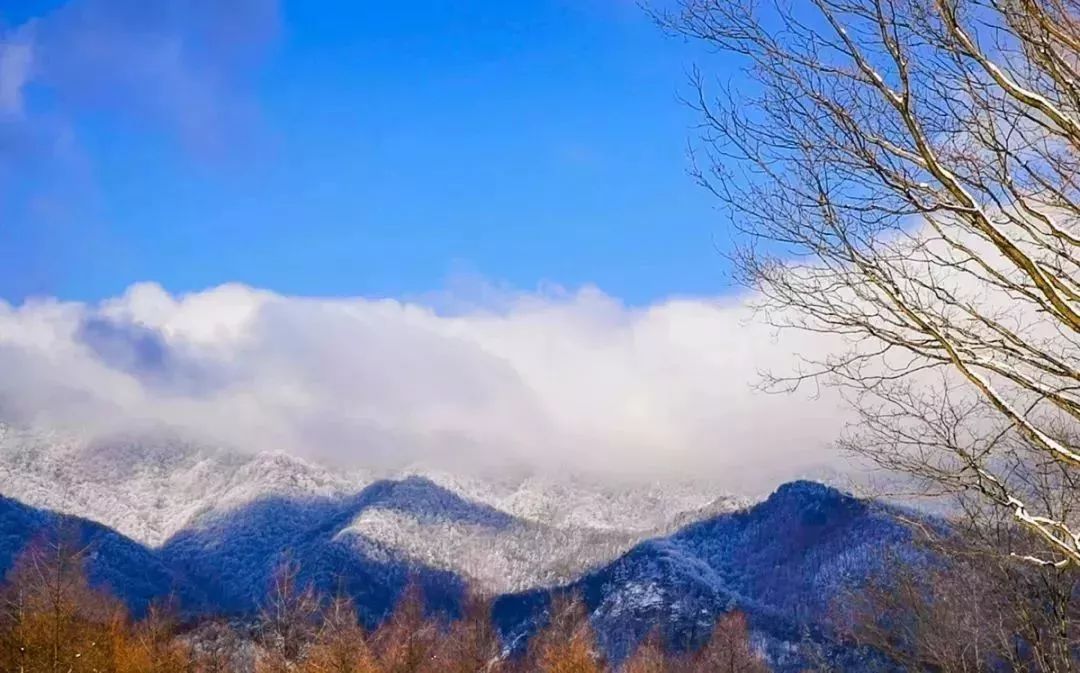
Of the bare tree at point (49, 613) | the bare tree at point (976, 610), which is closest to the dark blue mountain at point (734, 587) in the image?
the bare tree at point (49, 613)

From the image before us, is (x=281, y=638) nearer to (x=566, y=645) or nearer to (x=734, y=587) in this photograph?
(x=566, y=645)

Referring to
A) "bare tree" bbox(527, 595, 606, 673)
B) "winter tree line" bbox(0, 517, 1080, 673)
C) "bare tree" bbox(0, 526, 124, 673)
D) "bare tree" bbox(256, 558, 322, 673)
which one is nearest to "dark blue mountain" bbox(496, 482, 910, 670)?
"bare tree" bbox(527, 595, 606, 673)

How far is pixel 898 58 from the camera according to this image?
12.9ft

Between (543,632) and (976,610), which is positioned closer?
(976,610)

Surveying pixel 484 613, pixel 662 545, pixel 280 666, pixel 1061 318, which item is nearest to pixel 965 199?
pixel 1061 318

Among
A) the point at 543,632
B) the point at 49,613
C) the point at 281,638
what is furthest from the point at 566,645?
the point at 49,613

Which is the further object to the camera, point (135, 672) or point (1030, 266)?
point (135, 672)

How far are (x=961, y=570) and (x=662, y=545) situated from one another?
156819 millimetres

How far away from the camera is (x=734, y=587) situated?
16475 cm

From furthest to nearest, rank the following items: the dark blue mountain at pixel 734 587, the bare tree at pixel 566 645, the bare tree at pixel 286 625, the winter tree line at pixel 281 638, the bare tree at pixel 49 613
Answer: the dark blue mountain at pixel 734 587 < the bare tree at pixel 566 645 < the bare tree at pixel 286 625 < the winter tree line at pixel 281 638 < the bare tree at pixel 49 613

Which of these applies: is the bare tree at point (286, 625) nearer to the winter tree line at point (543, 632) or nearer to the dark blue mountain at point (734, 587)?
the winter tree line at point (543, 632)

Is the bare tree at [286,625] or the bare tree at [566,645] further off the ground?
the bare tree at [286,625]

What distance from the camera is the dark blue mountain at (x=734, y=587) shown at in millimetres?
112375

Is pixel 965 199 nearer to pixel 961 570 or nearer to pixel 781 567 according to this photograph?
pixel 961 570
